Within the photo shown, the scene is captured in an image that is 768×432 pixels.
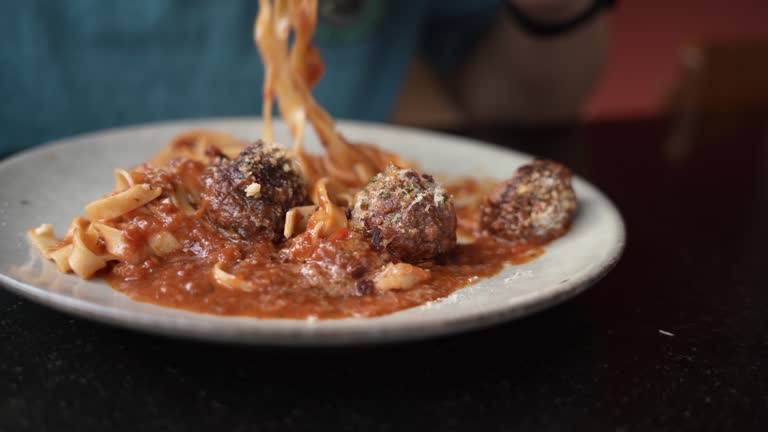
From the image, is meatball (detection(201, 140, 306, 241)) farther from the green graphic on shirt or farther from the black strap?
the green graphic on shirt

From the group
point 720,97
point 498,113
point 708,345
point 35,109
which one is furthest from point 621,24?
point 708,345

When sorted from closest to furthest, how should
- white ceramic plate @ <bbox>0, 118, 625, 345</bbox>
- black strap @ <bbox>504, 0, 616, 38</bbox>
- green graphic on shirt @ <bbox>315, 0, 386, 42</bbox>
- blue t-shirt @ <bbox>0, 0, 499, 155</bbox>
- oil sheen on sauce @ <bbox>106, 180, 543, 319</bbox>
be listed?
white ceramic plate @ <bbox>0, 118, 625, 345</bbox> < oil sheen on sauce @ <bbox>106, 180, 543, 319</bbox> < black strap @ <bbox>504, 0, 616, 38</bbox> < blue t-shirt @ <bbox>0, 0, 499, 155</bbox> < green graphic on shirt @ <bbox>315, 0, 386, 42</bbox>

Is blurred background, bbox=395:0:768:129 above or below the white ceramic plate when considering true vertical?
below

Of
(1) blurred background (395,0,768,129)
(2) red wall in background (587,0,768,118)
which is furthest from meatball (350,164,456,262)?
(2) red wall in background (587,0,768,118)

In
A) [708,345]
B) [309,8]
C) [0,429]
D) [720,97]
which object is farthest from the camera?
[720,97]

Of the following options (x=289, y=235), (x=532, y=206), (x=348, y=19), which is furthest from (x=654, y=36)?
(x=289, y=235)

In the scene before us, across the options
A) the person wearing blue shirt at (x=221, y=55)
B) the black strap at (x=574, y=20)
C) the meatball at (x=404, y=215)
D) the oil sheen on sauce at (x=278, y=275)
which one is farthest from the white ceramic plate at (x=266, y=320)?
the person wearing blue shirt at (x=221, y=55)

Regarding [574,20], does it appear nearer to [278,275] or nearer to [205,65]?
[278,275]

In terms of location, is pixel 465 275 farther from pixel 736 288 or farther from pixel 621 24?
pixel 621 24
